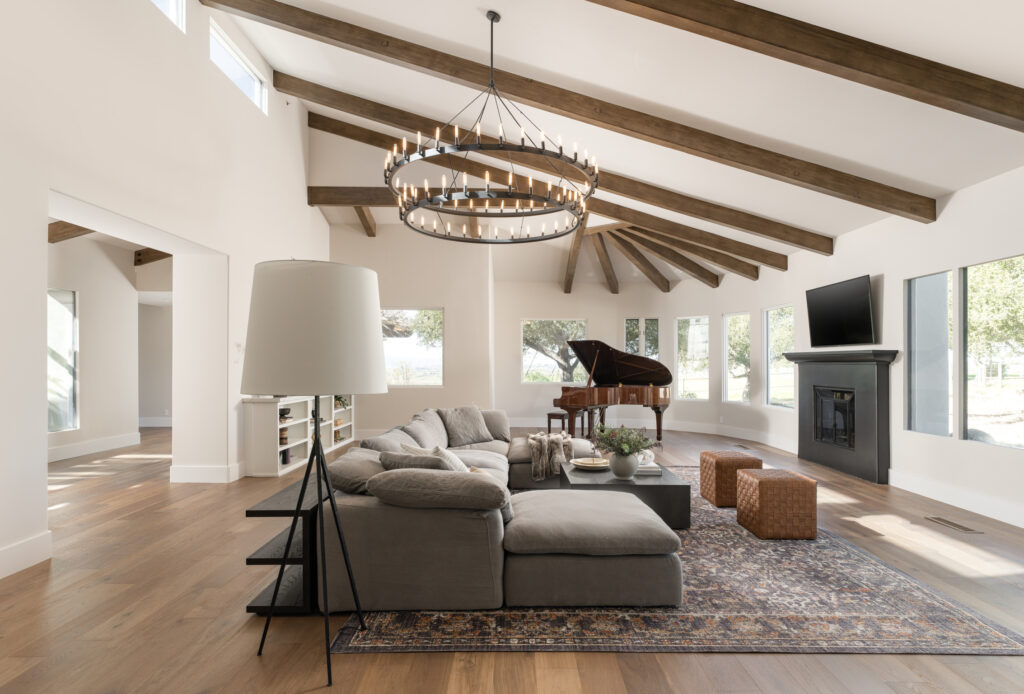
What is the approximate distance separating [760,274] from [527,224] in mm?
3931

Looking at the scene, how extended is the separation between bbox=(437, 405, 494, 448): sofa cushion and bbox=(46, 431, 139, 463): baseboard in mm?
4966

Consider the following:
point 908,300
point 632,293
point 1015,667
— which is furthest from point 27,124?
point 632,293

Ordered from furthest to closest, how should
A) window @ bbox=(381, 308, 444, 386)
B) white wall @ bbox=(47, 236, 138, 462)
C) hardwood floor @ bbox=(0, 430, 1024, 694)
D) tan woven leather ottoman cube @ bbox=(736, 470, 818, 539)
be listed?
window @ bbox=(381, 308, 444, 386) < white wall @ bbox=(47, 236, 138, 462) < tan woven leather ottoman cube @ bbox=(736, 470, 818, 539) < hardwood floor @ bbox=(0, 430, 1024, 694)

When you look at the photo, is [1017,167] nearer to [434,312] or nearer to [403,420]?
[434,312]

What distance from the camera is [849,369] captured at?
671cm

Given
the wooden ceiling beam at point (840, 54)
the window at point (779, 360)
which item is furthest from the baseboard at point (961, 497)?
the wooden ceiling beam at point (840, 54)

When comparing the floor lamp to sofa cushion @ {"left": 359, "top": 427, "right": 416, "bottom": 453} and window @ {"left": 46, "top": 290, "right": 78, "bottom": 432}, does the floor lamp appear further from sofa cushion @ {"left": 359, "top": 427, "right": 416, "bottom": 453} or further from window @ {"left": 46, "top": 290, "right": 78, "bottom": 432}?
window @ {"left": 46, "top": 290, "right": 78, "bottom": 432}

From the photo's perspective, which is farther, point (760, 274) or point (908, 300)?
point (760, 274)

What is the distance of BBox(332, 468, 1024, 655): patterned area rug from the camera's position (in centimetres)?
261

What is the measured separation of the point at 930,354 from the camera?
5664 mm

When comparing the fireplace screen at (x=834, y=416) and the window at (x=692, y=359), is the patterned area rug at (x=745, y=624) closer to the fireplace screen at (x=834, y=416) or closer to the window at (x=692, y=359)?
the fireplace screen at (x=834, y=416)

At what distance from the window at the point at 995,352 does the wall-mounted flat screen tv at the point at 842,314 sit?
4.21ft

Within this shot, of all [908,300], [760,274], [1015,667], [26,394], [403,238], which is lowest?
[1015,667]

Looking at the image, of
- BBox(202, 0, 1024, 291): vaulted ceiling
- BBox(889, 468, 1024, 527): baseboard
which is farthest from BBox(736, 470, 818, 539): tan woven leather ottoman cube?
BBox(202, 0, 1024, 291): vaulted ceiling
